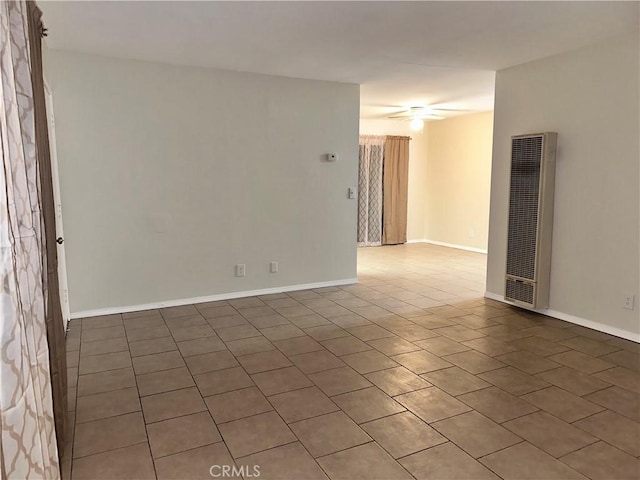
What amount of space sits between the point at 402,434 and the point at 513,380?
104 cm

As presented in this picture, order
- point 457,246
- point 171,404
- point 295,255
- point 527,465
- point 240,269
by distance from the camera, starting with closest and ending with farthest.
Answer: point 527,465
point 171,404
point 240,269
point 295,255
point 457,246

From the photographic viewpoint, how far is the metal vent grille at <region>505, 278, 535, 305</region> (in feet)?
14.1

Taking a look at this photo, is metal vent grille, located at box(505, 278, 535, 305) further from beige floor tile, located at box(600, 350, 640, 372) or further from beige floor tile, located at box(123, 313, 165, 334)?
beige floor tile, located at box(123, 313, 165, 334)

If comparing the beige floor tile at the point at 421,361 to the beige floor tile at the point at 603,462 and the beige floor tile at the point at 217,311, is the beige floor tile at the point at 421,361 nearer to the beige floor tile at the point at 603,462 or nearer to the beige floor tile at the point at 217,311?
the beige floor tile at the point at 603,462

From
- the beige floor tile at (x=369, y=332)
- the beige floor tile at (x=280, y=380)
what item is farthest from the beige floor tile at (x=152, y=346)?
the beige floor tile at (x=369, y=332)

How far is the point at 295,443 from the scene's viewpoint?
2268mm

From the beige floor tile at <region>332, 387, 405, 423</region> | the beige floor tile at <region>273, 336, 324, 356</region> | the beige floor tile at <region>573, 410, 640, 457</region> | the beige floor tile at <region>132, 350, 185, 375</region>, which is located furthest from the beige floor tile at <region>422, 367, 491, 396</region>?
the beige floor tile at <region>132, 350, 185, 375</region>

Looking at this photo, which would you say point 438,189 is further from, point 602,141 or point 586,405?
point 586,405

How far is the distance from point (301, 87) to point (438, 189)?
15.6 ft

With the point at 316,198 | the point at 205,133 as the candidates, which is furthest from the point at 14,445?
the point at 316,198

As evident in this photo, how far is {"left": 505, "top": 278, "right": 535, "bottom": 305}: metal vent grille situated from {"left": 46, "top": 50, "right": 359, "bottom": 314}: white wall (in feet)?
6.20

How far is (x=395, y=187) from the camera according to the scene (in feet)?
29.1

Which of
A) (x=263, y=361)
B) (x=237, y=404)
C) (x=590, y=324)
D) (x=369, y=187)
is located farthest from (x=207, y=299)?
(x=369, y=187)

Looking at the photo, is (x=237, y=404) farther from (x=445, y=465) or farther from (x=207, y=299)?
(x=207, y=299)
